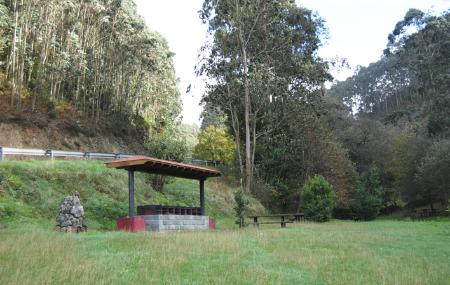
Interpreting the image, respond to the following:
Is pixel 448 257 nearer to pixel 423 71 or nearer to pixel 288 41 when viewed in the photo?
pixel 288 41

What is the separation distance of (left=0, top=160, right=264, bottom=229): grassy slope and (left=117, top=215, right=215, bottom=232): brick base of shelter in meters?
1.65

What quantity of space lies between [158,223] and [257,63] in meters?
21.3

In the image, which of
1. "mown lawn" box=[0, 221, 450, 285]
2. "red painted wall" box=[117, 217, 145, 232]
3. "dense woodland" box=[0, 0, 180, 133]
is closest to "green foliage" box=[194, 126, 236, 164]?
"dense woodland" box=[0, 0, 180, 133]

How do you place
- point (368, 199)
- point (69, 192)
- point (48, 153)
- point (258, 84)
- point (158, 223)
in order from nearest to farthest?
point (158, 223), point (69, 192), point (48, 153), point (258, 84), point (368, 199)

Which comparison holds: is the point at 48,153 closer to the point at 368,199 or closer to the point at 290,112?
the point at 290,112

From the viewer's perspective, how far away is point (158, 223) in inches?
727

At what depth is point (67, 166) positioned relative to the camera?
23.8m

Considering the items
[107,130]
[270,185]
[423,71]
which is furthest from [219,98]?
[423,71]

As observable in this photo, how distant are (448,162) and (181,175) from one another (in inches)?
992

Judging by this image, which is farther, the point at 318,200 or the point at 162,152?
the point at 318,200

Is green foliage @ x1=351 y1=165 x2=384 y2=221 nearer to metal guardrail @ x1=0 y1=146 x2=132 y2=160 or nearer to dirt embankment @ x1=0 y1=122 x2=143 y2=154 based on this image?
metal guardrail @ x1=0 y1=146 x2=132 y2=160

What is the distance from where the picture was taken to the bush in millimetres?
32875

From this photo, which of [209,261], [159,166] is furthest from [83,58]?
[209,261]

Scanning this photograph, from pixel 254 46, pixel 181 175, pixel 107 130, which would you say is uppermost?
pixel 254 46
